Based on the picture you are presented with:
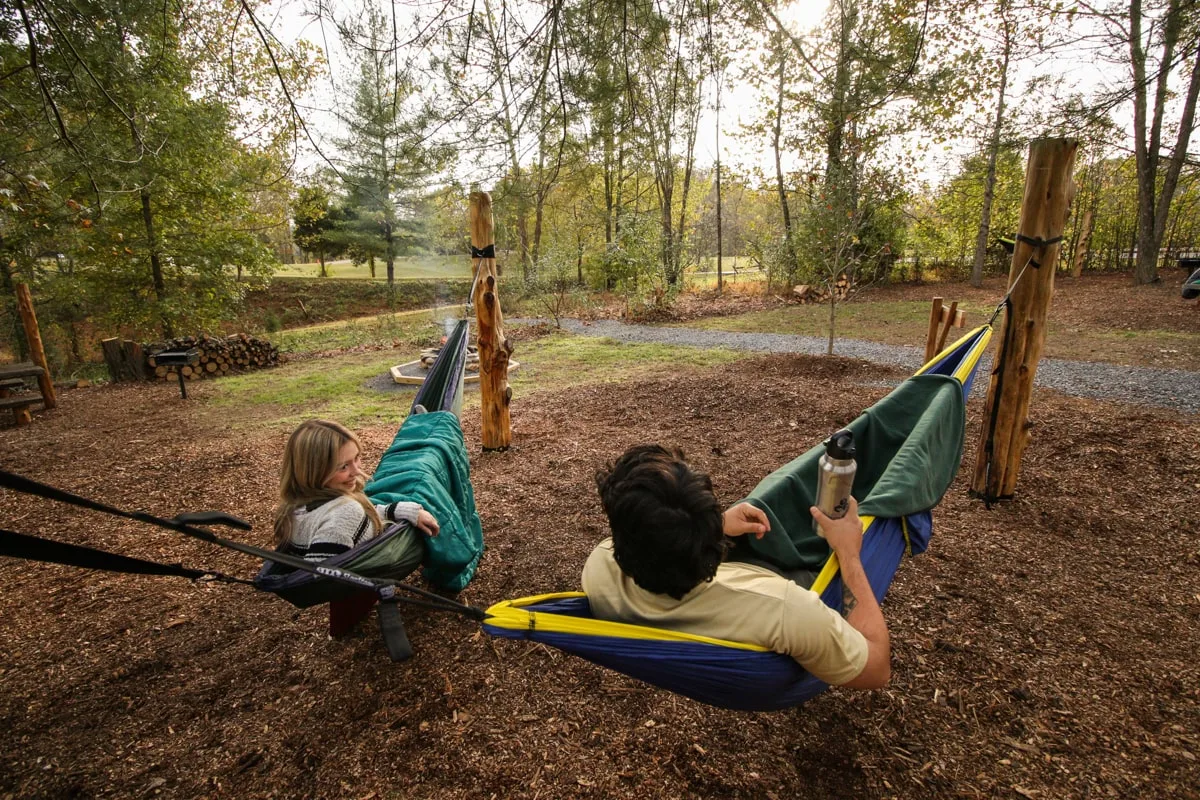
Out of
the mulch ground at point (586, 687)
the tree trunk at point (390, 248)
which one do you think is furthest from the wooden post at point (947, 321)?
the tree trunk at point (390, 248)

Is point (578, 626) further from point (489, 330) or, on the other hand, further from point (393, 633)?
point (489, 330)

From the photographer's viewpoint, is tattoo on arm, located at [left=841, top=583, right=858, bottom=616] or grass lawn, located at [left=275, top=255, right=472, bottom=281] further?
grass lawn, located at [left=275, top=255, right=472, bottom=281]

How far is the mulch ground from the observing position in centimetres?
133

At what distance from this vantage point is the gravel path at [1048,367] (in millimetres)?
4121

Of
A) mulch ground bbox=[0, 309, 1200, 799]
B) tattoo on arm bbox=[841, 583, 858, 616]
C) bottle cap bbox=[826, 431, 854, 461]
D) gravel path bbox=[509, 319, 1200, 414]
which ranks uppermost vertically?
bottle cap bbox=[826, 431, 854, 461]

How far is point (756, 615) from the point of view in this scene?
0.99m

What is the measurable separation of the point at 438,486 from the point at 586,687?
0.80 m

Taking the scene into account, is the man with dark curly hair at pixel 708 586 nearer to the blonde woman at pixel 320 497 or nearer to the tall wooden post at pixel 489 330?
the blonde woman at pixel 320 497

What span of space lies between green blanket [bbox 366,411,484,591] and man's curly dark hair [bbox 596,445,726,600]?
3.08ft

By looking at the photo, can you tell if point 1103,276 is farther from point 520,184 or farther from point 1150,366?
point 520,184

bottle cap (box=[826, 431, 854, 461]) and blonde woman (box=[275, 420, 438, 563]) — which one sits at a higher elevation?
bottle cap (box=[826, 431, 854, 461])

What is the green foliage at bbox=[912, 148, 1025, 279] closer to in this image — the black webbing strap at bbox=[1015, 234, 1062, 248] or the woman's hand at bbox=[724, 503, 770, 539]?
the black webbing strap at bbox=[1015, 234, 1062, 248]

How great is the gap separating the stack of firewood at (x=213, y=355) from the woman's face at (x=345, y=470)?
679 cm

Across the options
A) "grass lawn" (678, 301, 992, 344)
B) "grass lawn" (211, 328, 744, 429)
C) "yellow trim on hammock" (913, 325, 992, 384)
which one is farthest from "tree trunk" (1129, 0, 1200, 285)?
"yellow trim on hammock" (913, 325, 992, 384)
